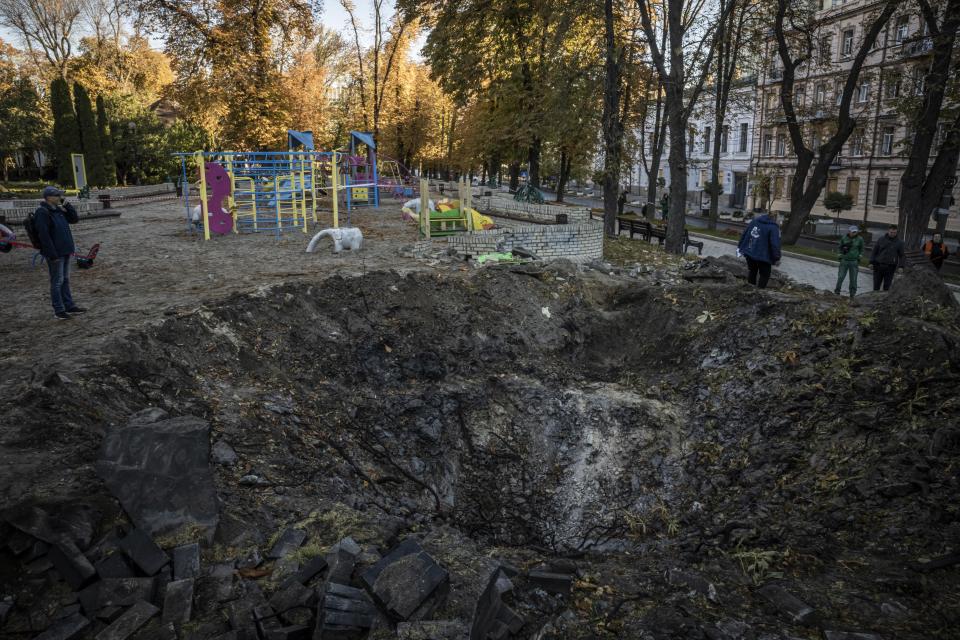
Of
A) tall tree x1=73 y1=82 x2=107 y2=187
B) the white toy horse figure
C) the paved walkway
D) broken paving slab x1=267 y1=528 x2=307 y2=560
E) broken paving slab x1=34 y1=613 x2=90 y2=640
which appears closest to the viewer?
broken paving slab x1=34 y1=613 x2=90 y2=640

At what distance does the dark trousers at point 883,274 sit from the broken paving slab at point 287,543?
12.6 meters

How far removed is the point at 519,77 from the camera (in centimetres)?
2402

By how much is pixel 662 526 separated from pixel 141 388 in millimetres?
5371

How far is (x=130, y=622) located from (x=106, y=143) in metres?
39.5

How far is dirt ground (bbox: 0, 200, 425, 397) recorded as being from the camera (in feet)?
22.0

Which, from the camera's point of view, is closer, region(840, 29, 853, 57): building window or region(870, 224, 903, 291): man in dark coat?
region(870, 224, 903, 291): man in dark coat

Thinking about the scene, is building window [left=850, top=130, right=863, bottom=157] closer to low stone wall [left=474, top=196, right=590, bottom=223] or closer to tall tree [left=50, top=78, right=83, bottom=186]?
low stone wall [left=474, top=196, right=590, bottom=223]

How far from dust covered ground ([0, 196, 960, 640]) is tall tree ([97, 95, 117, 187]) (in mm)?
29835

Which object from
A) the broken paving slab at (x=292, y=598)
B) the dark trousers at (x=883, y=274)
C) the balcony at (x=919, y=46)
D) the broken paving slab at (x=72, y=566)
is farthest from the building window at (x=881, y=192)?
the broken paving slab at (x=72, y=566)

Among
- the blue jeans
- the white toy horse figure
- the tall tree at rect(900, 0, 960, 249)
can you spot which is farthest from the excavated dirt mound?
the tall tree at rect(900, 0, 960, 249)

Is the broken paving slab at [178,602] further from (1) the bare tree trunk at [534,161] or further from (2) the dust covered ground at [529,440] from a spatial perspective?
(1) the bare tree trunk at [534,161]

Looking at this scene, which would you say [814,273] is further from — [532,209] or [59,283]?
[59,283]

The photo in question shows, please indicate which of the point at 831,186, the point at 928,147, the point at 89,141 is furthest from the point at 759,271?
the point at 89,141

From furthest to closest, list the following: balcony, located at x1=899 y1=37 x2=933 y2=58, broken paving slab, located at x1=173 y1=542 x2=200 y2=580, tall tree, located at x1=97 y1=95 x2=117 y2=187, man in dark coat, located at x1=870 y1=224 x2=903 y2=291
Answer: tall tree, located at x1=97 y1=95 x2=117 y2=187 < balcony, located at x1=899 y1=37 x2=933 y2=58 < man in dark coat, located at x1=870 y1=224 x2=903 y2=291 < broken paving slab, located at x1=173 y1=542 x2=200 y2=580
